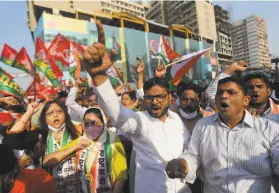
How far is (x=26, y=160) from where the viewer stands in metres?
2.37

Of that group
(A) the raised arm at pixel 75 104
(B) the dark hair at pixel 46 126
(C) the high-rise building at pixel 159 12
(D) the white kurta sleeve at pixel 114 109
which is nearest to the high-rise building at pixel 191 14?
(C) the high-rise building at pixel 159 12

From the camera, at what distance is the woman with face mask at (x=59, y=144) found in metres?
2.46

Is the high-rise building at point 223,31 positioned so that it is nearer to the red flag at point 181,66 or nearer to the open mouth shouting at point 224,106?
the red flag at point 181,66

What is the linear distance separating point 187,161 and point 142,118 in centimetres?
58

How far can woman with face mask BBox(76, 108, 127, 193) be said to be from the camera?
246 cm

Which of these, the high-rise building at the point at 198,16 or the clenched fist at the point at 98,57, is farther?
the high-rise building at the point at 198,16

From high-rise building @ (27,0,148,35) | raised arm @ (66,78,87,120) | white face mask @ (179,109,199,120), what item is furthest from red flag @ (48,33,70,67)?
high-rise building @ (27,0,148,35)

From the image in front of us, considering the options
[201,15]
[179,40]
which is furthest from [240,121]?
[201,15]

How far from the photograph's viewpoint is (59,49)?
34.4ft

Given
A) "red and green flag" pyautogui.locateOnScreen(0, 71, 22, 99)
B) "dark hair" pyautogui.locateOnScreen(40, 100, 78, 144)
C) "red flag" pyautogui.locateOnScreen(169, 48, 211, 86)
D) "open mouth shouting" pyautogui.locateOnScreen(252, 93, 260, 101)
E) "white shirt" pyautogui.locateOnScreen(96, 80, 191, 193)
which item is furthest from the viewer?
"red flag" pyautogui.locateOnScreen(169, 48, 211, 86)

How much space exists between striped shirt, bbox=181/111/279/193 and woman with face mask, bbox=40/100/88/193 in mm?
1106

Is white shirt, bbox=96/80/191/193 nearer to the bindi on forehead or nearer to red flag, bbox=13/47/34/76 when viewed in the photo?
the bindi on forehead

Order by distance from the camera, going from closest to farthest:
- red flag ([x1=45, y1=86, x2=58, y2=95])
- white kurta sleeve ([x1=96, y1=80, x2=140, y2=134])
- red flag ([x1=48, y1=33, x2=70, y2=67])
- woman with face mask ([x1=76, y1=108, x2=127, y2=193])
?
white kurta sleeve ([x1=96, y1=80, x2=140, y2=134]) < woman with face mask ([x1=76, y1=108, x2=127, y2=193]) < red flag ([x1=45, y1=86, x2=58, y2=95]) < red flag ([x1=48, y1=33, x2=70, y2=67])

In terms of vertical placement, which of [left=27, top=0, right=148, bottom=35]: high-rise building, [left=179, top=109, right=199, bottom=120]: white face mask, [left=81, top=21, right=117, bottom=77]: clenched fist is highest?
[left=27, top=0, right=148, bottom=35]: high-rise building
